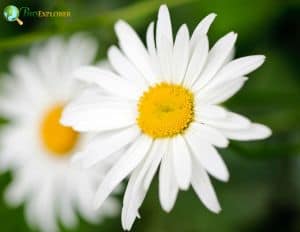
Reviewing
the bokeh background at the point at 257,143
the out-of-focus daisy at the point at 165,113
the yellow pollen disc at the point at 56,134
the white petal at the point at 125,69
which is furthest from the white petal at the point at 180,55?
the yellow pollen disc at the point at 56,134

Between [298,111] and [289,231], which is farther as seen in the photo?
[289,231]

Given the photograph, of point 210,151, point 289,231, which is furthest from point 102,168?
point 210,151

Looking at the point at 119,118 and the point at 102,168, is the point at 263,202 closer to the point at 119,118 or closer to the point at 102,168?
the point at 102,168

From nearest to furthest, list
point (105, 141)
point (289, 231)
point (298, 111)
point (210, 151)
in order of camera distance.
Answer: point (210, 151)
point (105, 141)
point (298, 111)
point (289, 231)

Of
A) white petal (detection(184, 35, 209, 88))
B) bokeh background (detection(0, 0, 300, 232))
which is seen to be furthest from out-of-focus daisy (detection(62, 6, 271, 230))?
bokeh background (detection(0, 0, 300, 232))

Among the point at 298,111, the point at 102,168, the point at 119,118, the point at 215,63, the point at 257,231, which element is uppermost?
the point at 215,63

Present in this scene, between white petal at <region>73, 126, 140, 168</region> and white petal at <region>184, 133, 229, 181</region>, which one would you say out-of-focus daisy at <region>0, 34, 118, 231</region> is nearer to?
white petal at <region>73, 126, 140, 168</region>

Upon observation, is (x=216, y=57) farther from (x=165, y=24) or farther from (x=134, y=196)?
(x=134, y=196)

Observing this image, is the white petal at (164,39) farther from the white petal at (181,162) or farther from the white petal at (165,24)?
the white petal at (181,162)
